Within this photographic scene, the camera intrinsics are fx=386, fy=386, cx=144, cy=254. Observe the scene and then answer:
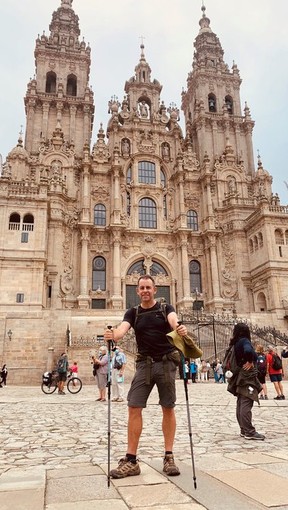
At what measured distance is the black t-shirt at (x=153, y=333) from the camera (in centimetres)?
423

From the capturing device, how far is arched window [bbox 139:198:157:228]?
37.9 metres

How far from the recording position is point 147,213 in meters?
38.3

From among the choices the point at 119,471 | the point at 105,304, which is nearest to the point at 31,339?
the point at 105,304

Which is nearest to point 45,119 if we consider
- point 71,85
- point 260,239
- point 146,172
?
point 71,85

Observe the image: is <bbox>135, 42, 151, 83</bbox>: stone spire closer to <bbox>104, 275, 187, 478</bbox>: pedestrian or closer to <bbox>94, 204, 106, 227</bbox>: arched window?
<bbox>94, 204, 106, 227</bbox>: arched window

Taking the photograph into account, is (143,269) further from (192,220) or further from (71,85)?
(71,85)

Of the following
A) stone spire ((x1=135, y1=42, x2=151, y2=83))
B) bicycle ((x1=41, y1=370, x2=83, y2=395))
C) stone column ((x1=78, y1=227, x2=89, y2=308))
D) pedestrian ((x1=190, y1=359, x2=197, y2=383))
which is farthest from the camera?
stone spire ((x1=135, y1=42, x2=151, y2=83))

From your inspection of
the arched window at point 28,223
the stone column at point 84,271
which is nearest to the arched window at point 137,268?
the stone column at point 84,271

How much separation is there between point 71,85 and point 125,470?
45497 mm

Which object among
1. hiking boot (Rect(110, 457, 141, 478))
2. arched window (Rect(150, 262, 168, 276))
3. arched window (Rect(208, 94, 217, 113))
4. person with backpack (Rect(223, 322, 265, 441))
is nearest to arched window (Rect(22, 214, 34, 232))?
arched window (Rect(150, 262, 168, 276))

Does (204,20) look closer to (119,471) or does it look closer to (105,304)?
(105,304)

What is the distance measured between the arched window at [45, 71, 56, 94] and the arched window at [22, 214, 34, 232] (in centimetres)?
1906

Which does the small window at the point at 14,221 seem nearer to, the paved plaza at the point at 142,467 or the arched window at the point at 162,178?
the arched window at the point at 162,178

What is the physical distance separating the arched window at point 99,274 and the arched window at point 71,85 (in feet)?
65.2
